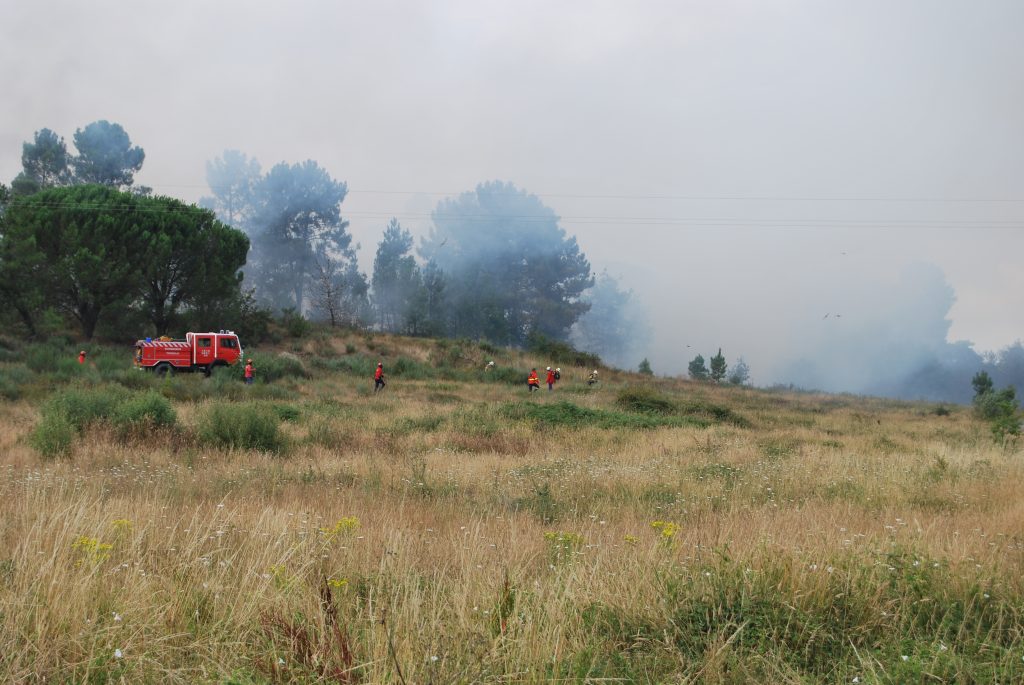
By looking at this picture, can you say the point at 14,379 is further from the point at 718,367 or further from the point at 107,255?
the point at 718,367

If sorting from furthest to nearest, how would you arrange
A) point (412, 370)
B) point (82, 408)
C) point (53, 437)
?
point (412, 370) → point (82, 408) → point (53, 437)

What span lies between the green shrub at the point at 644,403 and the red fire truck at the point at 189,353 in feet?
64.7

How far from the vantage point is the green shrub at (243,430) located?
13.0 metres

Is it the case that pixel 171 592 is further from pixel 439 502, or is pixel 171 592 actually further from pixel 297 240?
pixel 297 240

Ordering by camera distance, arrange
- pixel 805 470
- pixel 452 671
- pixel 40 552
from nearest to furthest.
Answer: pixel 452 671 < pixel 40 552 < pixel 805 470

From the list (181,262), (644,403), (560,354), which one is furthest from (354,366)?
(644,403)

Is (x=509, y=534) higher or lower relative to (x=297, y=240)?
lower

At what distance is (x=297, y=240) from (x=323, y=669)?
72.0 metres

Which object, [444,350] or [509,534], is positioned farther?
[444,350]

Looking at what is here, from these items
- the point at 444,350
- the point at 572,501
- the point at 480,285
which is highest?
the point at 480,285

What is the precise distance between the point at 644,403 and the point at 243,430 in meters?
17.8

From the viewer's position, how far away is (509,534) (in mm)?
5641

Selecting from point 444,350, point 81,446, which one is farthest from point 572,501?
point 444,350

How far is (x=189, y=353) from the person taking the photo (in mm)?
34000
